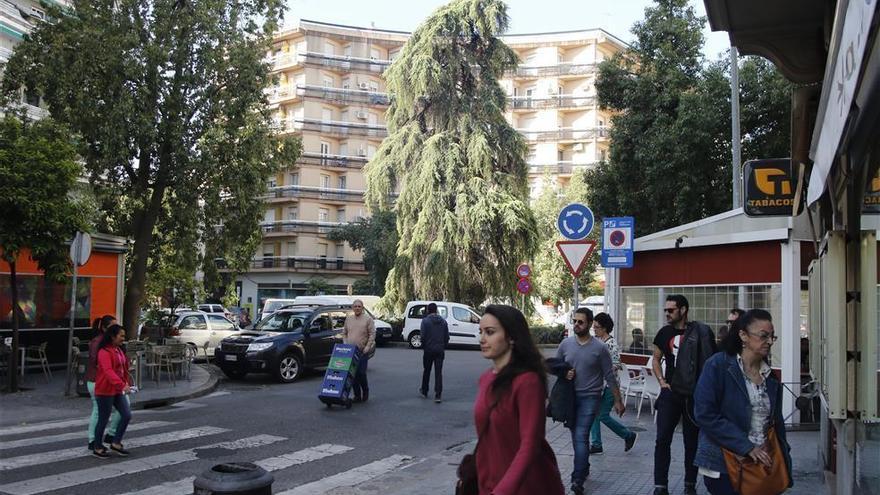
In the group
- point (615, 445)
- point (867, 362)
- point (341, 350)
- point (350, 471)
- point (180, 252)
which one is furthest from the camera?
point (180, 252)

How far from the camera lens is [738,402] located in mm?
4207

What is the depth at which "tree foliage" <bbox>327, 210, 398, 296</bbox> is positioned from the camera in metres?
43.4

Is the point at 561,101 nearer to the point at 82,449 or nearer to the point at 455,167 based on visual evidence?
the point at 455,167

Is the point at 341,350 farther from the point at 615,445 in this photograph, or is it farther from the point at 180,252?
the point at 180,252

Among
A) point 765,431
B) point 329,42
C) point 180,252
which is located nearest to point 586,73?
point 329,42

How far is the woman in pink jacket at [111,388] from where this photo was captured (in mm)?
8438

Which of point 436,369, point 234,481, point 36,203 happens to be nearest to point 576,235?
point 436,369

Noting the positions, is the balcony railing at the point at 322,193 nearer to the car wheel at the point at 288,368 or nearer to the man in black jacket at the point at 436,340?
the car wheel at the point at 288,368

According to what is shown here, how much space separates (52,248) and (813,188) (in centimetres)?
1281

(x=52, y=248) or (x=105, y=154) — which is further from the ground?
(x=105, y=154)

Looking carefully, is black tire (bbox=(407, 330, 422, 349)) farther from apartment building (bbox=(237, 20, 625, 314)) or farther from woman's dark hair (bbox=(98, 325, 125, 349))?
apartment building (bbox=(237, 20, 625, 314))

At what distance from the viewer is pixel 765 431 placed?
13.8 feet

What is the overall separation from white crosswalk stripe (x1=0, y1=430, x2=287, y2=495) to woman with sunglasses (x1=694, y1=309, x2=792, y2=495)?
19.4 ft

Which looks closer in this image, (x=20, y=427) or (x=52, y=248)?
(x=20, y=427)
